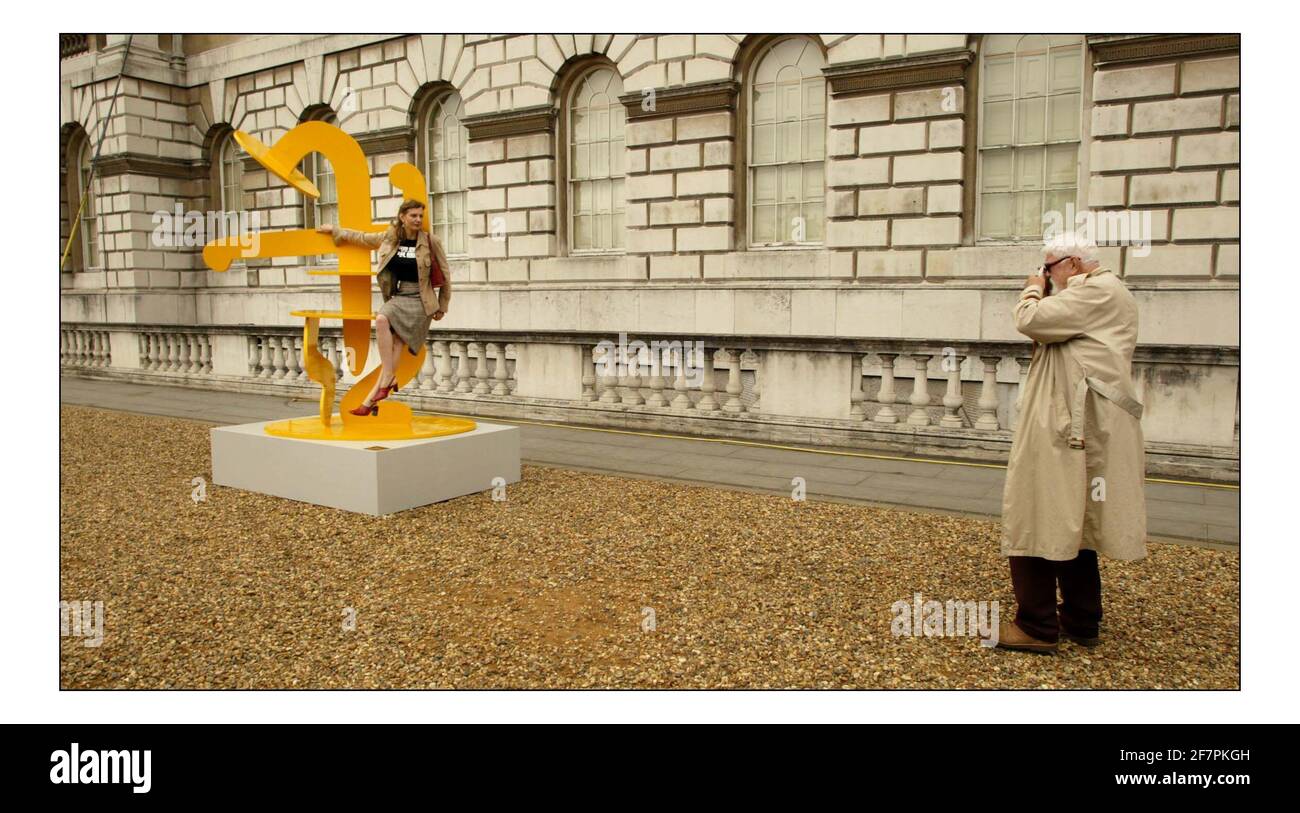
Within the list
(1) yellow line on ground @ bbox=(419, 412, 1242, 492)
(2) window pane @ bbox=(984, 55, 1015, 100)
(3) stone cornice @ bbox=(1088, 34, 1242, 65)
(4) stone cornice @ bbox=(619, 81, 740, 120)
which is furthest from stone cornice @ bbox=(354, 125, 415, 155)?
(3) stone cornice @ bbox=(1088, 34, 1242, 65)

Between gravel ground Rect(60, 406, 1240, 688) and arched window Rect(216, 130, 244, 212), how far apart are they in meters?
15.9

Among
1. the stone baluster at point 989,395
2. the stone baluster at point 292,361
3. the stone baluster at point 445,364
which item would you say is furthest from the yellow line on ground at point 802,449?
the stone baluster at point 292,361

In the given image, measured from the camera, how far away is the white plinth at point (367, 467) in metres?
7.13

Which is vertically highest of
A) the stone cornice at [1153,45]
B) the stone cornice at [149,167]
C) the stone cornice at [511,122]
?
the stone cornice at [149,167]

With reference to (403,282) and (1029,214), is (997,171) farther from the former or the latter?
(403,282)

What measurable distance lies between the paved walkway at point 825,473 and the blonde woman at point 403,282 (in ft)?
7.07

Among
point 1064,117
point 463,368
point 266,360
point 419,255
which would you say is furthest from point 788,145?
point 266,360

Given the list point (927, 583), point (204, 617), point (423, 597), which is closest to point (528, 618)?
point (423, 597)

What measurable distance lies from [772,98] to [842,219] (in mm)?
2360

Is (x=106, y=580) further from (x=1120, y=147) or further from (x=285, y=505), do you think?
(x=1120, y=147)

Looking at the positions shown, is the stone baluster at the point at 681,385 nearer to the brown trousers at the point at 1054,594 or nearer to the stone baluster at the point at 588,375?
the stone baluster at the point at 588,375

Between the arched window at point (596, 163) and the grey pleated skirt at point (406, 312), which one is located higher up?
the arched window at point (596, 163)

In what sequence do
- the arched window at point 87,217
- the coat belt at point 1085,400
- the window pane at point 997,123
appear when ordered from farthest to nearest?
the arched window at point 87,217 < the window pane at point 997,123 < the coat belt at point 1085,400

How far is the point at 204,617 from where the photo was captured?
4.91 m
